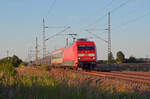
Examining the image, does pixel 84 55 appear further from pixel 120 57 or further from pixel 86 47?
pixel 120 57

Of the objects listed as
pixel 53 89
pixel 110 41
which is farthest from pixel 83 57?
pixel 53 89

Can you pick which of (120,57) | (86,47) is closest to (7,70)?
(86,47)

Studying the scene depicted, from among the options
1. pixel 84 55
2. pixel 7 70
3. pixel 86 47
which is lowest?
pixel 7 70

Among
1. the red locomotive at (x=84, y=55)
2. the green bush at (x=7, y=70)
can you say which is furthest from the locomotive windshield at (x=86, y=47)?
the green bush at (x=7, y=70)

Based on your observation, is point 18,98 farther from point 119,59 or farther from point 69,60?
point 119,59

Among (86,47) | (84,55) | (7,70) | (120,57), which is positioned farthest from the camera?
(120,57)

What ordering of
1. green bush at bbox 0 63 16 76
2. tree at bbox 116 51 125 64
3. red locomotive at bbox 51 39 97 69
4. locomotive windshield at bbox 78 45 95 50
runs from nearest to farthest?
green bush at bbox 0 63 16 76 < red locomotive at bbox 51 39 97 69 < locomotive windshield at bbox 78 45 95 50 < tree at bbox 116 51 125 64

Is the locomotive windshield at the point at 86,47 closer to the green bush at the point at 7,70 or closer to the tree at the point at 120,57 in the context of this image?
the green bush at the point at 7,70

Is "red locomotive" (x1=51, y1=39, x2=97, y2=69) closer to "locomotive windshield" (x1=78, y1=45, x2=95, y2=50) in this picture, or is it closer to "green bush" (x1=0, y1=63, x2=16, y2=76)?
"locomotive windshield" (x1=78, y1=45, x2=95, y2=50)

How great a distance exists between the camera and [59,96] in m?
6.98

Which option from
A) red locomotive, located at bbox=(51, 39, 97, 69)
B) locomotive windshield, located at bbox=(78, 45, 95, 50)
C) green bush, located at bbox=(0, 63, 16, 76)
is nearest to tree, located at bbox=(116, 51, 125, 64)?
red locomotive, located at bbox=(51, 39, 97, 69)

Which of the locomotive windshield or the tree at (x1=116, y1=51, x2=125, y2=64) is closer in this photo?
the locomotive windshield

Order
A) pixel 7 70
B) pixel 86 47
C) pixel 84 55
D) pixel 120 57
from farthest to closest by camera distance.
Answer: pixel 120 57 < pixel 86 47 < pixel 84 55 < pixel 7 70

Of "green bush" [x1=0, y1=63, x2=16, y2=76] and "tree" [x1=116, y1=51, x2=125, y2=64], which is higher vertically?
"tree" [x1=116, y1=51, x2=125, y2=64]
